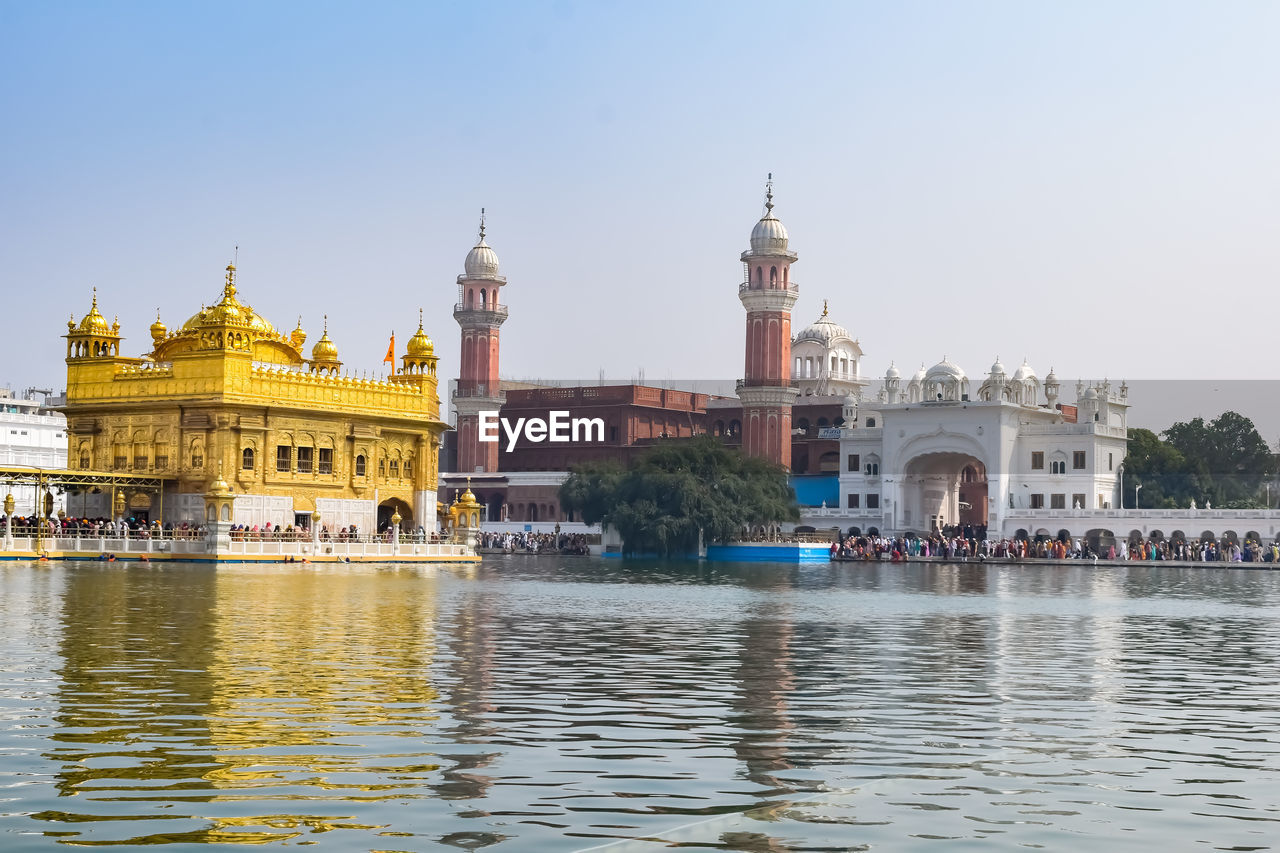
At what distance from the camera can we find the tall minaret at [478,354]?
94375 mm

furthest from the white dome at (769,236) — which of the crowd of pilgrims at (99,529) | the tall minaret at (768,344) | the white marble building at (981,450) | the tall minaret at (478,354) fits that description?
the crowd of pilgrims at (99,529)

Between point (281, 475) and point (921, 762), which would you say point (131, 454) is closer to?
point (281, 475)

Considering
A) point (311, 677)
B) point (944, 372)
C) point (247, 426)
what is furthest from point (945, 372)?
point (311, 677)

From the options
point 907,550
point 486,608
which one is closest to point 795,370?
point 907,550

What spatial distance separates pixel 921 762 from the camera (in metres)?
9.23

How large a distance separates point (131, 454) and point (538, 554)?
24.8 meters

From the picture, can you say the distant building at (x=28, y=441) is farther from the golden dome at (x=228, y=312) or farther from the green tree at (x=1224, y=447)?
the green tree at (x=1224, y=447)

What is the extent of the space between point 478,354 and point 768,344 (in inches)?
743

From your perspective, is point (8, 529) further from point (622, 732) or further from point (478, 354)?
point (478, 354)

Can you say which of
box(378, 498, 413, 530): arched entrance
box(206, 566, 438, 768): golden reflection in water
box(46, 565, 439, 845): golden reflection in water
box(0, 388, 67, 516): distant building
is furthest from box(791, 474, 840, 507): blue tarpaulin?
box(46, 565, 439, 845): golden reflection in water

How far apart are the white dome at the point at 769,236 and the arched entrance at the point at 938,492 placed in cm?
1408

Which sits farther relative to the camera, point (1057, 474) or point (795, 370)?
point (795, 370)

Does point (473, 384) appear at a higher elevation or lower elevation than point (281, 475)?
higher

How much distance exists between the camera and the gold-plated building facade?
162ft
